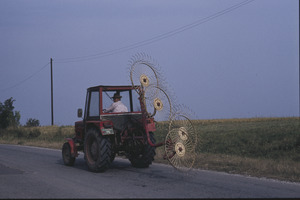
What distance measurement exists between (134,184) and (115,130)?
109 inches

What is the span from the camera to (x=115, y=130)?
36.4ft

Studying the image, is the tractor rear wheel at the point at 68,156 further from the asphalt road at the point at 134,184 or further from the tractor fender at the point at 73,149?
the asphalt road at the point at 134,184

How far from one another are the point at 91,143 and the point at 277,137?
537 inches

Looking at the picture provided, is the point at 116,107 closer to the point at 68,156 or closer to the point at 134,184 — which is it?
the point at 68,156

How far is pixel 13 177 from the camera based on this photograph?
988 centimetres

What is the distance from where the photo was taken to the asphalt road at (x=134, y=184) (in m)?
7.37

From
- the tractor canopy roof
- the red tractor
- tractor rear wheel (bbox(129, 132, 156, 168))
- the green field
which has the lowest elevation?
the green field

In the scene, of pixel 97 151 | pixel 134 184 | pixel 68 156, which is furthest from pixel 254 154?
pixel 134 184

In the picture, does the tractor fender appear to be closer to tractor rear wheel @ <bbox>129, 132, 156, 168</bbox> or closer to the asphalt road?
the asphalt road

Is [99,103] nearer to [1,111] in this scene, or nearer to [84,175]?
[84,175]

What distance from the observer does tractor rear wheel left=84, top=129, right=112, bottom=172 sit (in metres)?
10.4


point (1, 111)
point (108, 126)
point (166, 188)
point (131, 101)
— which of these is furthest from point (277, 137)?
point (1, 111)

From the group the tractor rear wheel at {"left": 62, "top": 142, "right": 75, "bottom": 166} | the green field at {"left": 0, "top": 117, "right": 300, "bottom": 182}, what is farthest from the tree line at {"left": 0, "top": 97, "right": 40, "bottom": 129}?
the tractor rear wheel at {"left": 62, "top": 142, "right": 75, "bottom": 166}

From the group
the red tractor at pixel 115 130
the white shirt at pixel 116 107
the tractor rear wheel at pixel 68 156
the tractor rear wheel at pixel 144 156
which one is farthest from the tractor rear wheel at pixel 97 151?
the tractor rear wheel at pixel 68 156
